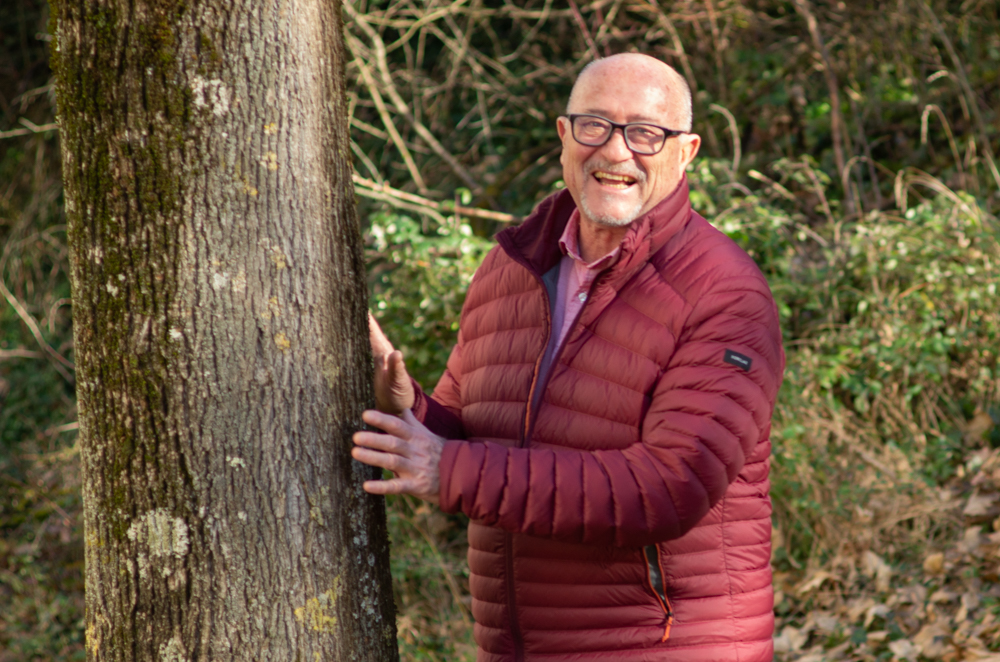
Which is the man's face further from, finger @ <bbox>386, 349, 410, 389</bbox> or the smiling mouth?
finger @ <bbox>386, 349, 410, 389</bbox>

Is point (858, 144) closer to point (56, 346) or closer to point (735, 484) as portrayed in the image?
point (735, 484)

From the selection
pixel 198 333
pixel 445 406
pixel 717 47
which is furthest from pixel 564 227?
pixel 717 47

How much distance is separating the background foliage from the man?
2.16 meters

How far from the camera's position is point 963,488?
14.9 ft

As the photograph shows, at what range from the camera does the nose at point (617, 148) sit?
2.12 meters

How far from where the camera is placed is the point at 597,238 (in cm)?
223

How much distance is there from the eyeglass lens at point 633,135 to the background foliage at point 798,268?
256 centimetres

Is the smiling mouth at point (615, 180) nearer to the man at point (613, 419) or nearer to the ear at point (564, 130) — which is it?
the man at point (613, 419)

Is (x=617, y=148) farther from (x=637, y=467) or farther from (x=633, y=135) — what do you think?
(x=637, y=467)

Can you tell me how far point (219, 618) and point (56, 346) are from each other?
8.09 metres

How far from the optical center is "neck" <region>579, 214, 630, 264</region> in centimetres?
221

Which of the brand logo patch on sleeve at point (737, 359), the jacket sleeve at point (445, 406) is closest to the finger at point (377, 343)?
the jacket sleeve at point (445, 406)

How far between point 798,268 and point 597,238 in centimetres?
Result: 361

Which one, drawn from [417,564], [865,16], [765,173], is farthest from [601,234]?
[865,16]
